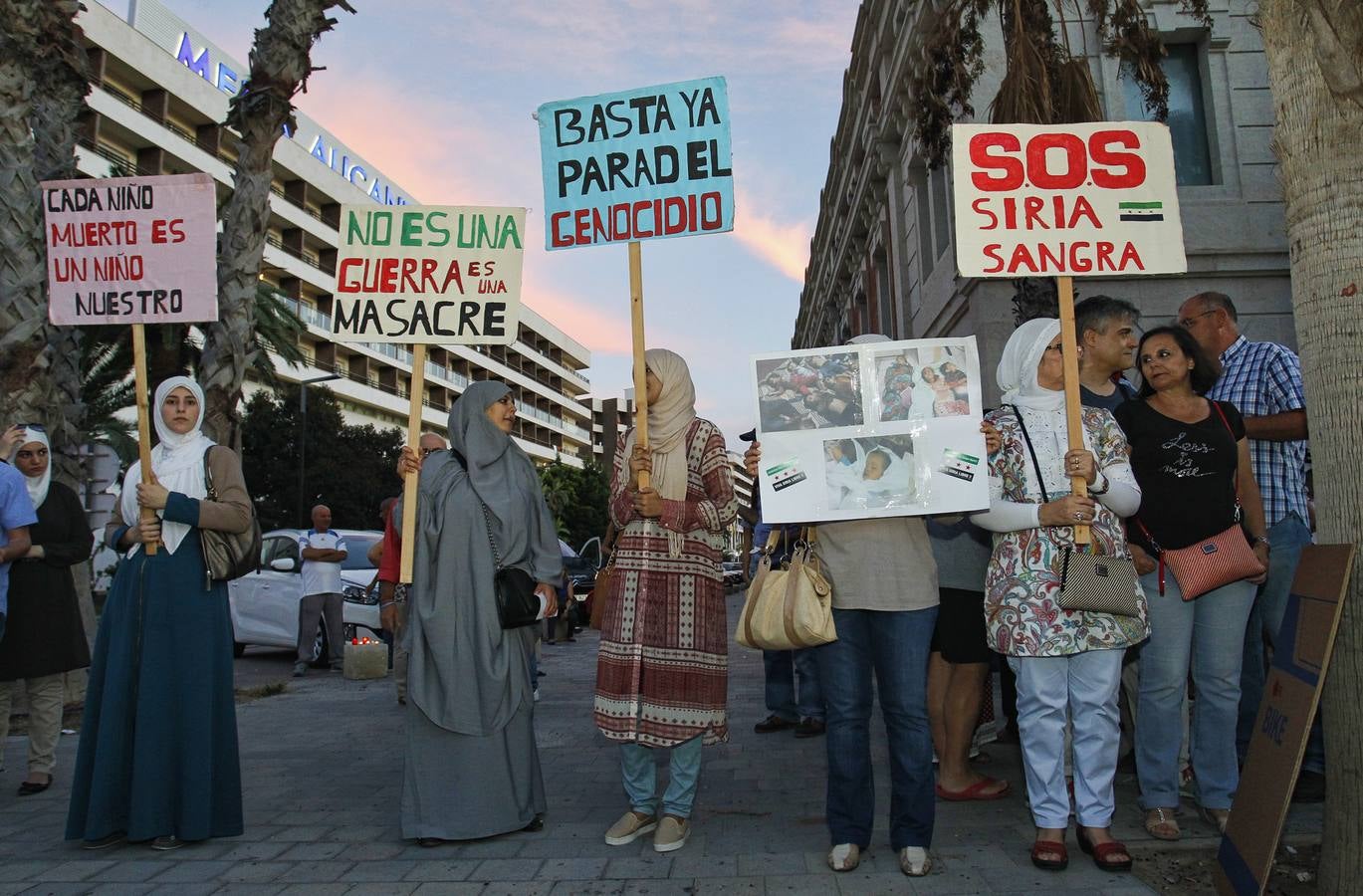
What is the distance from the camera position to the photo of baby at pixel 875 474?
155 inches

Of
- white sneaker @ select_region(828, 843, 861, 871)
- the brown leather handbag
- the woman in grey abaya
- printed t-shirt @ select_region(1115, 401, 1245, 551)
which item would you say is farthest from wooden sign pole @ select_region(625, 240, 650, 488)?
printed t-shirt @ select_region(1115, 401, 1245, 551)

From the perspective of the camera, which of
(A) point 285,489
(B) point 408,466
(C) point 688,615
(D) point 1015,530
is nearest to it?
(D) point 1015,530

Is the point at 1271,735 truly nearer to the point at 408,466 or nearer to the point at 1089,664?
the point at 1089,664

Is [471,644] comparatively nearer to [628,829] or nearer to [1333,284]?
[628,829]

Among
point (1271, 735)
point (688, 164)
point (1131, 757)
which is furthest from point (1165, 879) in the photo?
point (688, 164)

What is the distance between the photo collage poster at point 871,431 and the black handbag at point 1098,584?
1.33ft

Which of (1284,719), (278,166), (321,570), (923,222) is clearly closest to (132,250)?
(1284,719)

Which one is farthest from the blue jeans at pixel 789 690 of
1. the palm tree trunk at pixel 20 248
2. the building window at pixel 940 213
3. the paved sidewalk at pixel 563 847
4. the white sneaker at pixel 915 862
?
the building window at pixel 940 213

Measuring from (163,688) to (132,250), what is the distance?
214 cm

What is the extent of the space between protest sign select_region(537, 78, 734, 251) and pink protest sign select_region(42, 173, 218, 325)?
1702mm

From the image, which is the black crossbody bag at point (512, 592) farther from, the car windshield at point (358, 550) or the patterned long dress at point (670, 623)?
the car windshield at point (358, 550)

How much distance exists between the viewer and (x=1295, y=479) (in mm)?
4832

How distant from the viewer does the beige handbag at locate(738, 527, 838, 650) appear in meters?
3.81

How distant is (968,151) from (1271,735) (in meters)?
2.44
